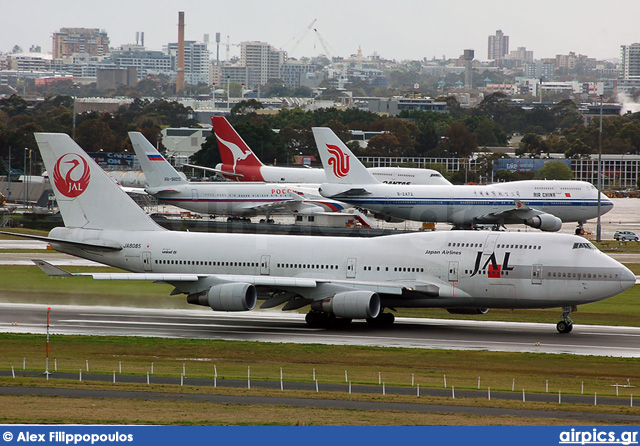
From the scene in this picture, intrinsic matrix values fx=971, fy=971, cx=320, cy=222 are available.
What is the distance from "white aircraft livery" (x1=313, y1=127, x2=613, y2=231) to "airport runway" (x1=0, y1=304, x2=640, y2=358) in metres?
47.7

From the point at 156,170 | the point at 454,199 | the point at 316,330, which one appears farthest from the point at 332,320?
the point at 156,170

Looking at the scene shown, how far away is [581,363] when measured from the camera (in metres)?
37.6

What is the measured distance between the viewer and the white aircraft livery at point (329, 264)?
44406 mm

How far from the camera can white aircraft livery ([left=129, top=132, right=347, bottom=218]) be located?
105188 millimetres

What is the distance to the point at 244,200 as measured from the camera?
10812 cm

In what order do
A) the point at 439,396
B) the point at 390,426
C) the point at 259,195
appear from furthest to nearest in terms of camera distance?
the point at 259,195, the point at 439,396, the point at 390,426

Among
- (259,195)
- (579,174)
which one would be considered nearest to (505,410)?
(259,195)

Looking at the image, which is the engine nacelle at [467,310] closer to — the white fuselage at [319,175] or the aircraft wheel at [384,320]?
the aircraft wheel at [384,320]

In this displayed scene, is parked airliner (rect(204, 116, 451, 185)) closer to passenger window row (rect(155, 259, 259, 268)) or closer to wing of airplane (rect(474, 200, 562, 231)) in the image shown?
wing of airplane (rect(474, 200, 562, 231))

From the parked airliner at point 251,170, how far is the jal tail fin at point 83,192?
232 feet

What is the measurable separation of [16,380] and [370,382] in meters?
11.8

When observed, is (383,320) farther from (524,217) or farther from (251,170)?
(251,170)

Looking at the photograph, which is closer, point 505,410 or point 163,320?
point 505,410

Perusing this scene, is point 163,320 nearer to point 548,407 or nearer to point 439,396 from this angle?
point 439,396
